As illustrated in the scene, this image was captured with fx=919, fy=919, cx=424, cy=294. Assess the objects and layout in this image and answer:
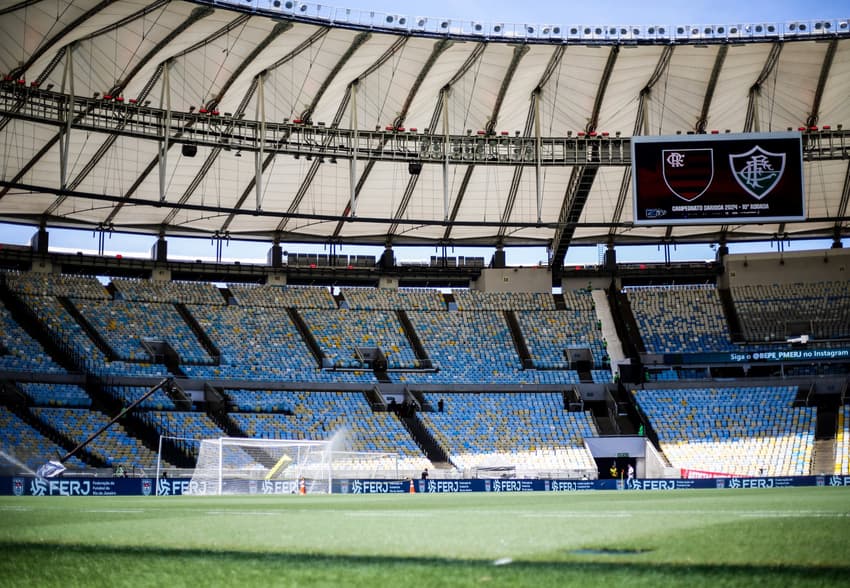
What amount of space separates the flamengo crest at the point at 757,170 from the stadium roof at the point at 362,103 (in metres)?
5.73

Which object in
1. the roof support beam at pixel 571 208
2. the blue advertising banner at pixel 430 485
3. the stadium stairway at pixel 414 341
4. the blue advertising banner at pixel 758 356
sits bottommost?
the blue advertising banner at pixel 430 485

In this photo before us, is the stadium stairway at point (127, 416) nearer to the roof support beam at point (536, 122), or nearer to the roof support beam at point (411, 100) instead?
the roof support beam at point (411, 100)

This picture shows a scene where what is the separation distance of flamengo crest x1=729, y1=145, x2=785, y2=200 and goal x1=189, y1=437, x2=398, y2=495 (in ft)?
58.1

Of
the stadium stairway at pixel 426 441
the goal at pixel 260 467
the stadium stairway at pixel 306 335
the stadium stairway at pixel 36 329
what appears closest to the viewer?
the goal at pixel 260 467

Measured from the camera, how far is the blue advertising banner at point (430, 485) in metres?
29.0

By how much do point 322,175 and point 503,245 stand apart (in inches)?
527

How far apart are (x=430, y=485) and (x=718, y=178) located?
15.9m

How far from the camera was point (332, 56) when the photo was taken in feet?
123

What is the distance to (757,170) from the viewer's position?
3144 centimetres

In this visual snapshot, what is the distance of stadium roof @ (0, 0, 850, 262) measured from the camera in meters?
33.7

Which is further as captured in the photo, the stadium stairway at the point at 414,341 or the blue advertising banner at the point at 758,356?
the stadium stairway at the point at 414,341

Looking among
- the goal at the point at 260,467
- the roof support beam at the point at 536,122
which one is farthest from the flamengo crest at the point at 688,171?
the goal at the point at 260,467

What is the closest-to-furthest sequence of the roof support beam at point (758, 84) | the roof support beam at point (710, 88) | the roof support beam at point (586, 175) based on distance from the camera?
the roof support beam at point (758, 84) < the roof support beam at point (586, 175) < the roof support beam at point (710, 88)

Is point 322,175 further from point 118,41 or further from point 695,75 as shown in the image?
point 695,75
